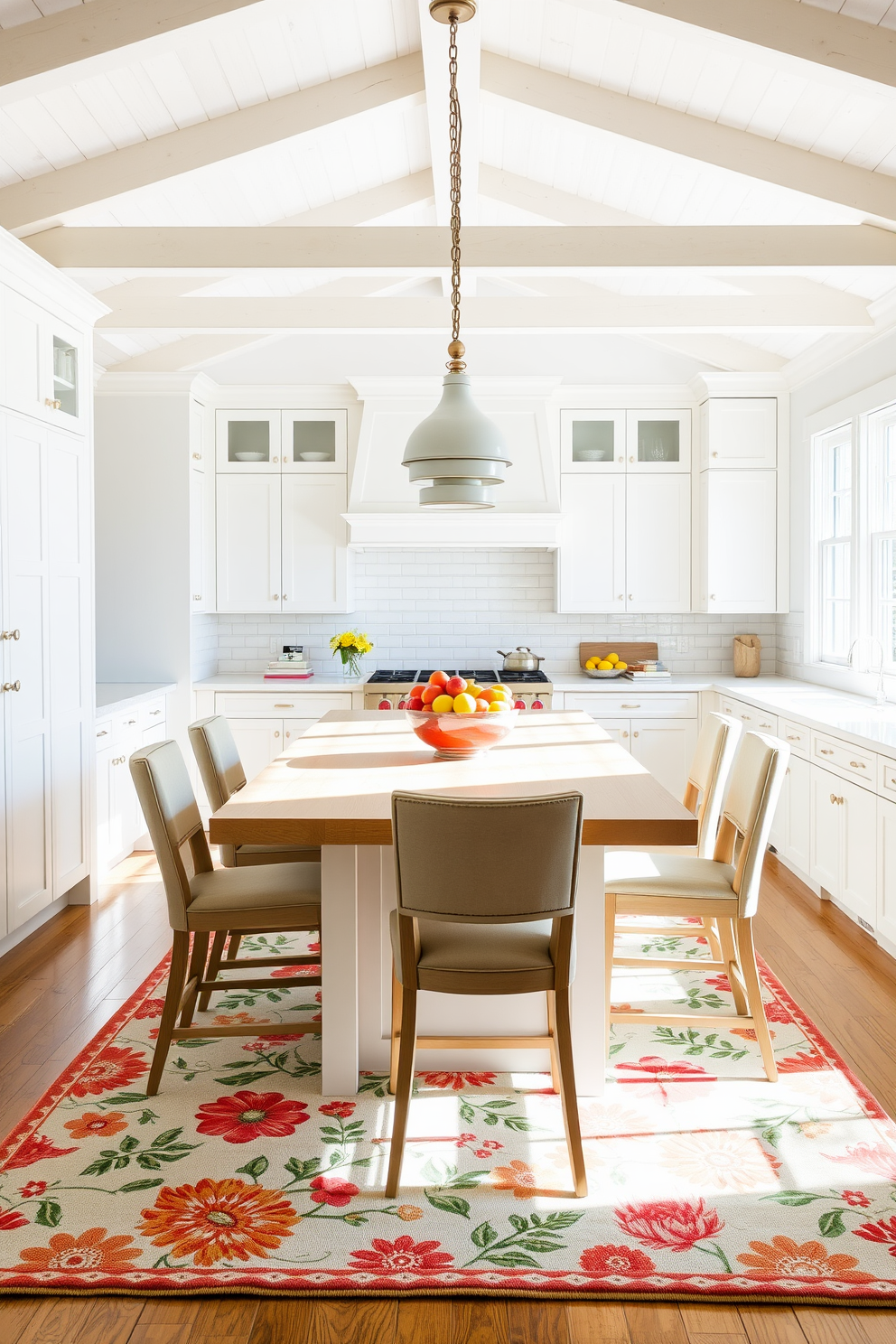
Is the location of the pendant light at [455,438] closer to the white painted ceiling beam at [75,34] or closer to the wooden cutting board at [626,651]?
the white painted ceiling beam at [75,34]

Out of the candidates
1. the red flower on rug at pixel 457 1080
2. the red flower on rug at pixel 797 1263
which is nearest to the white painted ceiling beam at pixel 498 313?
the red flower on rug at pixel 457 1080

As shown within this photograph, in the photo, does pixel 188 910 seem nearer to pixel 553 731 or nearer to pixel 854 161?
pixel 553 731

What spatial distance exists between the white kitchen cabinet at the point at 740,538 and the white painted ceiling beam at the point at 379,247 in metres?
2.23

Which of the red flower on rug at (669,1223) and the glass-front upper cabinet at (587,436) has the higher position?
the glass-front upper cabinet at (587,436)

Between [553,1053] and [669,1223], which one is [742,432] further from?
[669,1223]

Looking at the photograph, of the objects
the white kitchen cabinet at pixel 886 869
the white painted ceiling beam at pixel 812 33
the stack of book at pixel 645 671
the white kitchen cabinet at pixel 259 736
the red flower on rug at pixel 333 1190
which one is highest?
the white painted ceiling beam at pixel 812 33

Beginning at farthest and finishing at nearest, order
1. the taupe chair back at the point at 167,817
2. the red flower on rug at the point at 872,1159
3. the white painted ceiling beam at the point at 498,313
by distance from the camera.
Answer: the white painted ceiling beam at the point at 498,313 → the taupe chair back at the point at 167,817 → the red flower on rug at the point at 872,1159

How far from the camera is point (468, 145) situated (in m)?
4.35

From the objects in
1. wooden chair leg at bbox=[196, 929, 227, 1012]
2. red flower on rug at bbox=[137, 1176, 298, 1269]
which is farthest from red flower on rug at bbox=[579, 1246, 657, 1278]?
wooden chair leg at bbox=[196, 929, 227, 1012]

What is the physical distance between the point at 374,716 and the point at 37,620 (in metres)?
1.40

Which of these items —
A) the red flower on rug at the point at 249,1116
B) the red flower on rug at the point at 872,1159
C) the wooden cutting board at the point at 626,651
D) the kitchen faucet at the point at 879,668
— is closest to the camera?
the red flower on rug at the point at 872,1159

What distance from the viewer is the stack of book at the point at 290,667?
20.8 ft

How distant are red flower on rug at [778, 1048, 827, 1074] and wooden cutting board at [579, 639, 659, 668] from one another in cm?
390

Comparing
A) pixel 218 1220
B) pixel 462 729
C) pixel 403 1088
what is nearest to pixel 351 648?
pixel 462 729
